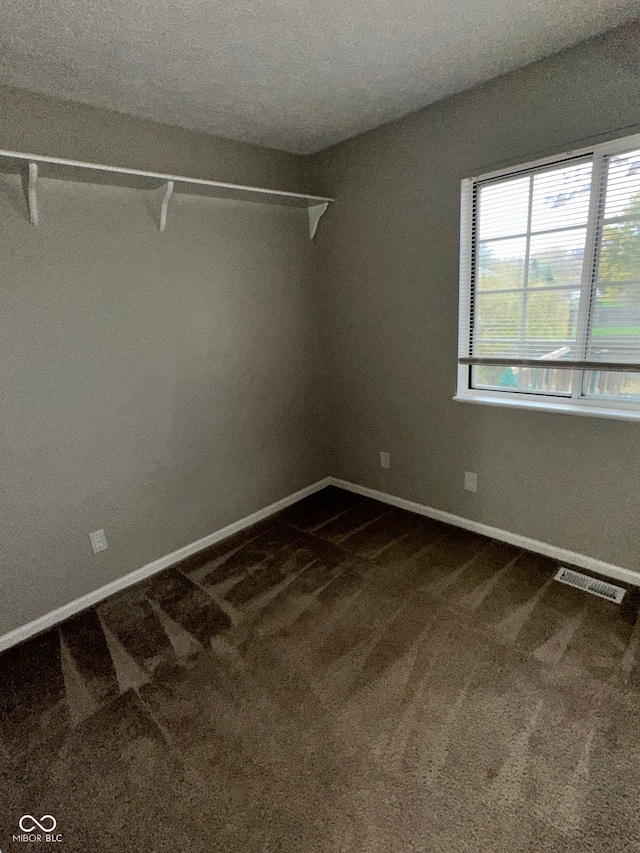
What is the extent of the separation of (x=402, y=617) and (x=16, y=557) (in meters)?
1.88

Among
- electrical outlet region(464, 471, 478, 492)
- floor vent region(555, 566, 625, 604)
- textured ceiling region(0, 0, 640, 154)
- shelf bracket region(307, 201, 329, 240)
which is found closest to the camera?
textured ceiling region(0, 0, 640, 154)

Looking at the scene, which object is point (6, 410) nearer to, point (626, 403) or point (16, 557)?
point (16, 557)

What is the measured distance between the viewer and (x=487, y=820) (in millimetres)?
1205

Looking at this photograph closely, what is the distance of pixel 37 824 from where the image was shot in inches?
50.0

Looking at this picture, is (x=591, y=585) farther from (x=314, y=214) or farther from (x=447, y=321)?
(x=314, y=214)

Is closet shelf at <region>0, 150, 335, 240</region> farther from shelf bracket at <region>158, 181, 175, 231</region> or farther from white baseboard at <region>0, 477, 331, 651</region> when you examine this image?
white baseboard at <region>0, 477, 331, 651</region>

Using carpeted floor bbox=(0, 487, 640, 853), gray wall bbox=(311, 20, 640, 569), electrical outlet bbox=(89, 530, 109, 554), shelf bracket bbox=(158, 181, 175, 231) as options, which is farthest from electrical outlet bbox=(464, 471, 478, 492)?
shelf bracket bbox=(158, 181, 175, 231)

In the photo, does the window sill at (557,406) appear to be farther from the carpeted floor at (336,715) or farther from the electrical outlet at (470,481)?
the carpeted floor at (336,715)

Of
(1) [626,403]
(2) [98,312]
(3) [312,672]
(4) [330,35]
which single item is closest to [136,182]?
(2) [98,312]

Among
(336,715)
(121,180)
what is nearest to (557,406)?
(336,715)

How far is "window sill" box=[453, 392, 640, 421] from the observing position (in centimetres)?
197

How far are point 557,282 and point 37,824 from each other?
292 cm

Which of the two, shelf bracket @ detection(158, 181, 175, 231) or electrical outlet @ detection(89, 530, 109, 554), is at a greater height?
shelf bracket @ detection(158, 181, 175, 231)

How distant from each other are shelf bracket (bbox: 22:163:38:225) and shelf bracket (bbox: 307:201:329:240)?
5.52 ft
